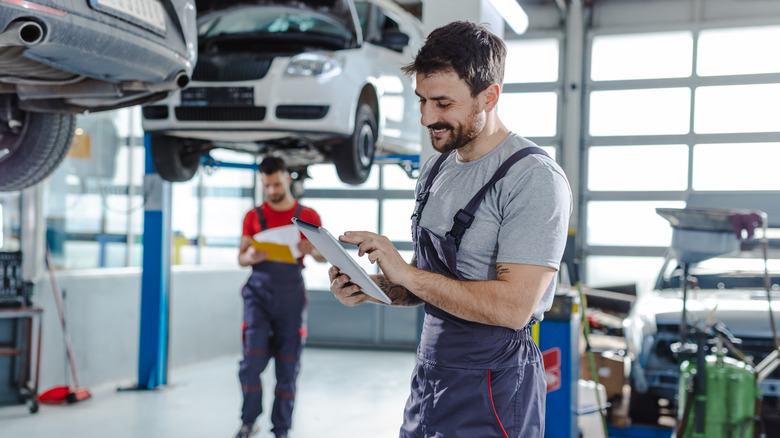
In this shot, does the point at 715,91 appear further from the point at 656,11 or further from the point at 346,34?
the point at 346,34

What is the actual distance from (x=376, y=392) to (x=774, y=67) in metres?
6.12

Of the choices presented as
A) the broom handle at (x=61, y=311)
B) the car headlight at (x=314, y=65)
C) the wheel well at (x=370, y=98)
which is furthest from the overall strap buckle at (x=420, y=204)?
the broom handle at (x=61, y=311)

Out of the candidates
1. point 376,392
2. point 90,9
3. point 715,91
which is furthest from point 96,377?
point 715,91

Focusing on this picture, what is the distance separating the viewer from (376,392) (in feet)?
20.1

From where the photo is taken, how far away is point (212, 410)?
17.6 feet

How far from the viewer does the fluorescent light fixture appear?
313 centimetres

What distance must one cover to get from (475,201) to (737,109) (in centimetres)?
810

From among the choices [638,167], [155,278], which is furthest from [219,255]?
[638,167]

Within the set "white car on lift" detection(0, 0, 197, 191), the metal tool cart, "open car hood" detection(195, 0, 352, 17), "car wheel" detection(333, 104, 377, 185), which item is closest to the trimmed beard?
"white car on lift" detection(0, 0, 197, 191)

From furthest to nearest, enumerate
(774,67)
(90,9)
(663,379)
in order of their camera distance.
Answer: (774,67) < (663,379) < (90,9)

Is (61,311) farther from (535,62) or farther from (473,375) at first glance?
(535,62)

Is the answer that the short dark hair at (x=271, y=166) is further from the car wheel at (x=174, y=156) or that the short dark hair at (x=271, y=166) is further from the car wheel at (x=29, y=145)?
the car wheel at (x=29, y=145)

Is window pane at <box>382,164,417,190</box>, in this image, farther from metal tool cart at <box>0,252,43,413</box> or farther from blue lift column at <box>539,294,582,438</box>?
blue lift column at <box>539,294,582,438</box>

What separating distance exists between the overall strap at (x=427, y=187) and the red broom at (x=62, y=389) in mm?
4493
